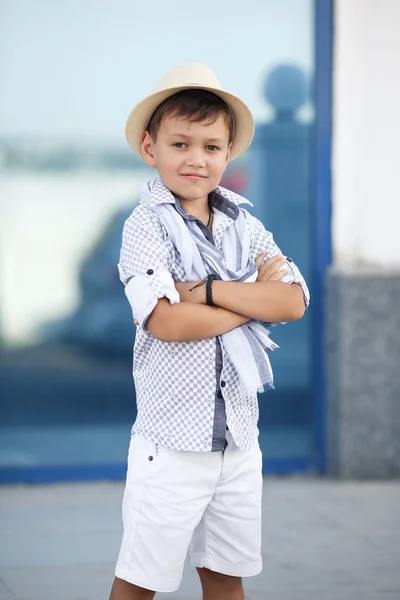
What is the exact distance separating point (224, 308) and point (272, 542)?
181 cm

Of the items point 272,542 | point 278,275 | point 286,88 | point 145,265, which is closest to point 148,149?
point 145,265

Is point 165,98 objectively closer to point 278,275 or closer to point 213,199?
point 213,199

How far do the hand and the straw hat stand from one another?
1.30ft

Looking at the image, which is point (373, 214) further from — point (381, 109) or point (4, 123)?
point (4, 123)

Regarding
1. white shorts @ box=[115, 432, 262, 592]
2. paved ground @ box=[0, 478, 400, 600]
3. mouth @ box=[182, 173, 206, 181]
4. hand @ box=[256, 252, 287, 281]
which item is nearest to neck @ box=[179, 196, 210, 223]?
mouth @ box=[182, 173, 206, 181]

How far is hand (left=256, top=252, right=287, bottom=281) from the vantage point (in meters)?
2.90

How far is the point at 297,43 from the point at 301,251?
109 centimetres

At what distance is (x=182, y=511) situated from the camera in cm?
279

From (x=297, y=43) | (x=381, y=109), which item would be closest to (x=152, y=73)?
(x=297, y=43)

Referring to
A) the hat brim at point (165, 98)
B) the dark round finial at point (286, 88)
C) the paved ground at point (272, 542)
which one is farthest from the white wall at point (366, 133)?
the hat brim at point (165, 98)

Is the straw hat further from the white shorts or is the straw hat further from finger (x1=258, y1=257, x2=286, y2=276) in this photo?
the white shorts

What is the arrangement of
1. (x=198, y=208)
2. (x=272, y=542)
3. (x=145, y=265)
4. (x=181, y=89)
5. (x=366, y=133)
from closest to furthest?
(x=145, y=265) < (x=181, y=89) < (x=198, y=208) < (x=272, y=542) < (x=366, y=133)

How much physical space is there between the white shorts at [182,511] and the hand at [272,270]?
460 millimetres

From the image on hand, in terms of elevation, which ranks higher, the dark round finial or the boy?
the dark round finial
